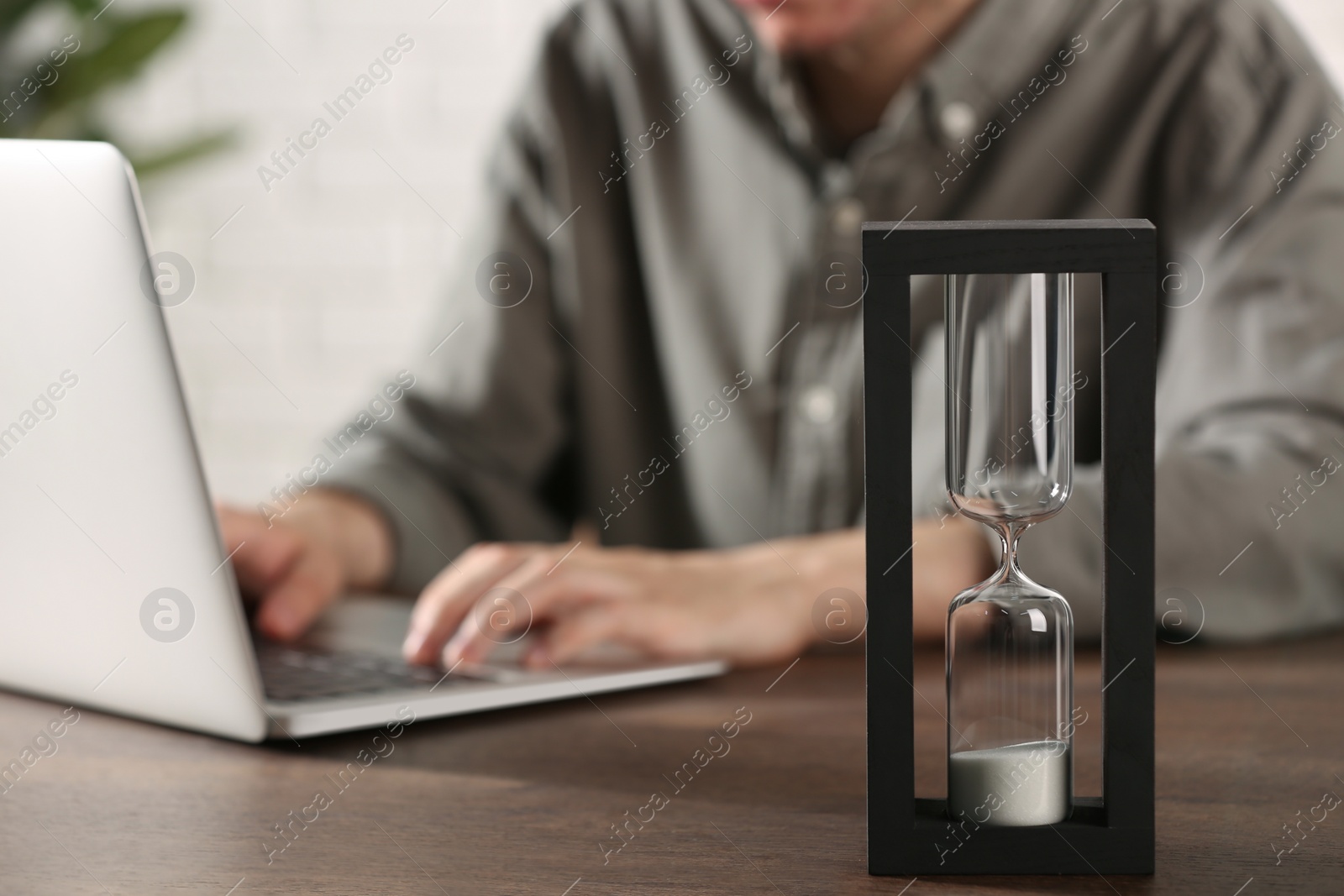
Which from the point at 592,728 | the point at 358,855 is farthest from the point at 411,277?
the point at 358,855

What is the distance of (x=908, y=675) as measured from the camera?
437 mm

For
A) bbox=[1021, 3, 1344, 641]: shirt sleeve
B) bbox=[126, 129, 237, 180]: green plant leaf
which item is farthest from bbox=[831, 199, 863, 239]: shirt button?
bbox=[126, 129, 237, 180]: green plant leaf

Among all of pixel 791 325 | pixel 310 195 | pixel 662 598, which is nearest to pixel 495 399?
pixel 791 325

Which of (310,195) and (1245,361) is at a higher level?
(310,195)

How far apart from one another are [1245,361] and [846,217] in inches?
15.2

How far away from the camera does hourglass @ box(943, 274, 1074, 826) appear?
1.40 ft

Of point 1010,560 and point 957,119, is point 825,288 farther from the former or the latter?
point 1010,560

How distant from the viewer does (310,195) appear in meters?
2.37

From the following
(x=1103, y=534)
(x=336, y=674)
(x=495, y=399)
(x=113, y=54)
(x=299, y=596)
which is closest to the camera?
(x=1103, y=534)

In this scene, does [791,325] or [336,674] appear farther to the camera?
[791,325]

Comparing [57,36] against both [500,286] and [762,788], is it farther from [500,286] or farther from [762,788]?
[762,788]

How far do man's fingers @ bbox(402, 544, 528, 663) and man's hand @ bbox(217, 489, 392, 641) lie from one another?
0.40 ft

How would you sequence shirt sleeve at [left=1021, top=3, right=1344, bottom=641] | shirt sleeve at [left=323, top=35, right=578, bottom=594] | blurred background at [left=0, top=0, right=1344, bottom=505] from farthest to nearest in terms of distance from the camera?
blurred background at [left=0, top=0, right=1344, bottom=505], shirt sleeve at [left=323, top=35, right=578, bottom=594], shirt sleeve at [left=1021, top=3, right=1344, bottom=641]

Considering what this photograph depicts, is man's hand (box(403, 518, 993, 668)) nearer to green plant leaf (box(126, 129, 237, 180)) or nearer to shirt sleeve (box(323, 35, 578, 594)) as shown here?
shirt sleeve (box(323, 35, 578, 594))
